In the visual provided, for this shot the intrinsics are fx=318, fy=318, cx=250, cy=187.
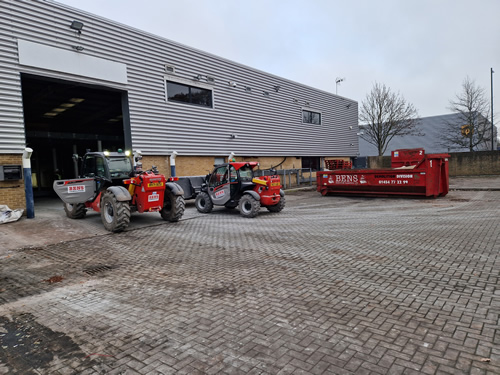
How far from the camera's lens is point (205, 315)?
3.57 m

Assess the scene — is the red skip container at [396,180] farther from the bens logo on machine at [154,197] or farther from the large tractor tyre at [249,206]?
the bens logo on machine at [154,197]

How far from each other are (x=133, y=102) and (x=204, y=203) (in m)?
5.45

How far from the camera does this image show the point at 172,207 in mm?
9883

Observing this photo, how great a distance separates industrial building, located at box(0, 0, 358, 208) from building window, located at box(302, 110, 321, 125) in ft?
0.48

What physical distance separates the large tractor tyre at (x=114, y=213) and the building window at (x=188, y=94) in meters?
7.76

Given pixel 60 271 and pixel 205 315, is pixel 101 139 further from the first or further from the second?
pixel 205 315

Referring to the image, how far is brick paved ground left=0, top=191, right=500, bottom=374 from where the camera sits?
273cm

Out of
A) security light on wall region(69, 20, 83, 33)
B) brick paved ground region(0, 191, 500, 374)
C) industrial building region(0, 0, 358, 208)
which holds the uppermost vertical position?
security light on wall region(69, 20, 83, 33)

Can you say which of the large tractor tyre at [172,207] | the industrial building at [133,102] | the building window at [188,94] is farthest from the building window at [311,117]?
the large tractor tyre at [172,207]

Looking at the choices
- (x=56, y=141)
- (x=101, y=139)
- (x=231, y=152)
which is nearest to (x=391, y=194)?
(x=231, y=152)

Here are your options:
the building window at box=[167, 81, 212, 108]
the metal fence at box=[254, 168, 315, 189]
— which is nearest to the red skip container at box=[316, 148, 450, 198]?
the metal fence at box=[254, 168, 315, 189]

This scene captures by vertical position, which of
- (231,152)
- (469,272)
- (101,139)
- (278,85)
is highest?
(278,85)

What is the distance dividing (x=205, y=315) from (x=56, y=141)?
21004 mm

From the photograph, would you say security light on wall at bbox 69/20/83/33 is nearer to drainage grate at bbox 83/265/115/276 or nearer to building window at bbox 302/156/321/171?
drainage grate at bbox 83/265/115/276
